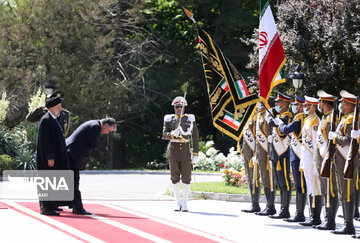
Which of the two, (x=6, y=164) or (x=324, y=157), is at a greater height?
(x=6, y=164)

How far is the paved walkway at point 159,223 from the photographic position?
11.2m

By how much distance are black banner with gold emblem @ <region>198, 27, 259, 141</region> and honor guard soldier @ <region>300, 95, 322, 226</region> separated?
2.06m

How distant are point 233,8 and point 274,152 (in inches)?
981

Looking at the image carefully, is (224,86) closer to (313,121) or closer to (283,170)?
(283,170)

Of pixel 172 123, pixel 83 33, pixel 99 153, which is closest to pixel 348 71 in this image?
pixel 172 123

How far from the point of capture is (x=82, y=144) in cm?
1389

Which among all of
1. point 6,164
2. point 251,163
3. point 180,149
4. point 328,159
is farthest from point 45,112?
point 6,164

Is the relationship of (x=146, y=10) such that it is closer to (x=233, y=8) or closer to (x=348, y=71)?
(x=233, y=8)

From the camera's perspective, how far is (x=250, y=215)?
1467 cm

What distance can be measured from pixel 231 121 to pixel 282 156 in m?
1.65

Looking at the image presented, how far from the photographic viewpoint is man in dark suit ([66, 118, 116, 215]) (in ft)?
45.0

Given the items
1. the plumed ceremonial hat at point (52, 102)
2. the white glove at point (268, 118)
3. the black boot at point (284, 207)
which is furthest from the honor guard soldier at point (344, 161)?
the plumed ceremonial hat at point (52, 102)

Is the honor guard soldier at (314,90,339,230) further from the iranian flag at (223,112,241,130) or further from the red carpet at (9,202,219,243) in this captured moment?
the iranian flag at (223,112,241,130)

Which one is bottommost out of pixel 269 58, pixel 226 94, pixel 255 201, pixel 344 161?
pixel 255 201
